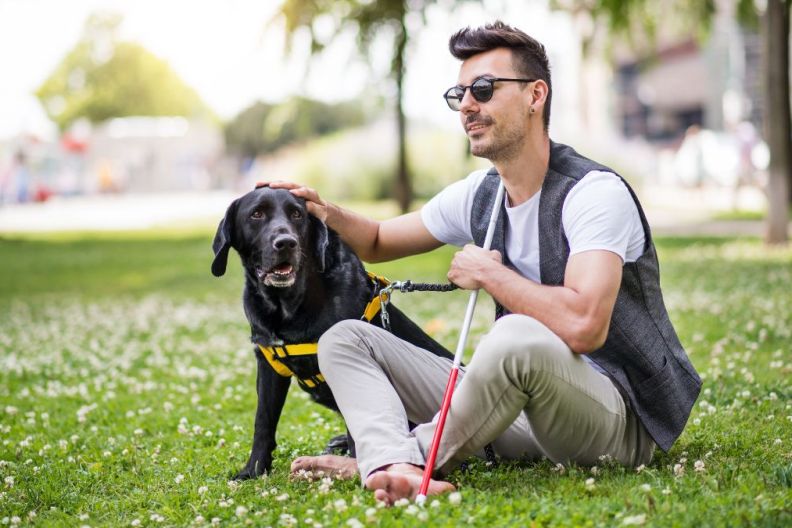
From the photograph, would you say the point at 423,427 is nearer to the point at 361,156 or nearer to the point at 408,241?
the point at 408,241

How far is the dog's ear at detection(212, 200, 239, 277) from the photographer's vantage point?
4.60 metres

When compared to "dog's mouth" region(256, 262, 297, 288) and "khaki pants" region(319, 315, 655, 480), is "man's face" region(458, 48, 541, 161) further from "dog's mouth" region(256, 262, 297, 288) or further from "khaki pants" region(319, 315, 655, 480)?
"dog's mouth" region(256, 262, 297, 288)

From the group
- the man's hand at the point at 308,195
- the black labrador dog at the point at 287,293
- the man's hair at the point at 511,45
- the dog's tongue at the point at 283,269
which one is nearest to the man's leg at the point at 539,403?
the black labrador dog at the point at 287,293

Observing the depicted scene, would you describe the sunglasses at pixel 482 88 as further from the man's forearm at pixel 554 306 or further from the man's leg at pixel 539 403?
the man's leg at pixel 539 403

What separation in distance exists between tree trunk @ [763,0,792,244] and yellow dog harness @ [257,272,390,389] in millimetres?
10228

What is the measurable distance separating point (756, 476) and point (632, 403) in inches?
21.4

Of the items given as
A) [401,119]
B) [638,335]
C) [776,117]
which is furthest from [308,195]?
[401,119]

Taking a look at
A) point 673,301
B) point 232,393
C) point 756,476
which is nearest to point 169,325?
point 232,393

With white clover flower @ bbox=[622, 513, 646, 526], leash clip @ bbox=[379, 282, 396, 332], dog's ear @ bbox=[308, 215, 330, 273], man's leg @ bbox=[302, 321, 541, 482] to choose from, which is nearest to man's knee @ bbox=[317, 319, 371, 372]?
man's leg @ bbox=[302, 321, 541, 482]

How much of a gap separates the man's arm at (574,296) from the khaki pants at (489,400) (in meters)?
0.08

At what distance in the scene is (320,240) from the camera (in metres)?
4.66

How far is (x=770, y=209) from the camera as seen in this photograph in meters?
13.4

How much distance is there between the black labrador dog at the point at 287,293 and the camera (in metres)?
4.38

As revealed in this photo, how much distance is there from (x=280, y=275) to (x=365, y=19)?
15547 mm
